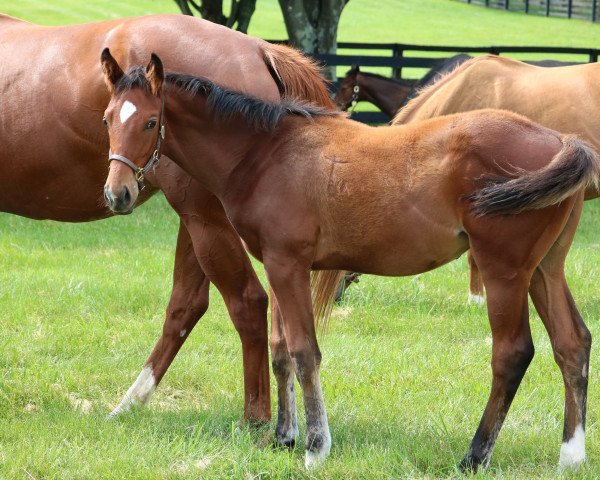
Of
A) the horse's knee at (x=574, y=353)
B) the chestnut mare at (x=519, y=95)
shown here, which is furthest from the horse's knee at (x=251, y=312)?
the chestnut mare at (x=519, y=95)

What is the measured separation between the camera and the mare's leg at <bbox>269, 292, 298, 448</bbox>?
14.8ft

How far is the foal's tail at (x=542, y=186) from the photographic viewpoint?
3.75 metres

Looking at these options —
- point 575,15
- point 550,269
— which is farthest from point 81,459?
point 575,15

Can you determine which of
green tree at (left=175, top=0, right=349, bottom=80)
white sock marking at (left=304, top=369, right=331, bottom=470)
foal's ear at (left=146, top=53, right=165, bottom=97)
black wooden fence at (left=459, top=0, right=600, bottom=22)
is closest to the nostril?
foal's ear at (left=146, top=53, right=165, bottom=97)

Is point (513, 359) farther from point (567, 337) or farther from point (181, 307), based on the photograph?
point (181, 307)

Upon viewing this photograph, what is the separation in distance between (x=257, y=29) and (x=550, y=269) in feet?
109

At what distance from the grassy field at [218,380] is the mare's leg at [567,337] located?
0.48 ft

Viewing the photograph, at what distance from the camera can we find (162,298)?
7.30 m

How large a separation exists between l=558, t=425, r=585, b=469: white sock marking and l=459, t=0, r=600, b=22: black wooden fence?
41.7 metres

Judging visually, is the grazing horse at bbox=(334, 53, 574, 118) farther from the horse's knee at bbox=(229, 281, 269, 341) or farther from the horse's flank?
the horse's knee at bbox=(229, 281, 269, 341)

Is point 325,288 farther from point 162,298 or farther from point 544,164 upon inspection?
point 162,298

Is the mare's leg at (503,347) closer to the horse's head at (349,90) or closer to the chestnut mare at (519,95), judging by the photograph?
the chestnut mare at (519,95)

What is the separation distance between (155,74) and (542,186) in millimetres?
1704

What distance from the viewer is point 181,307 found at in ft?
17.5
